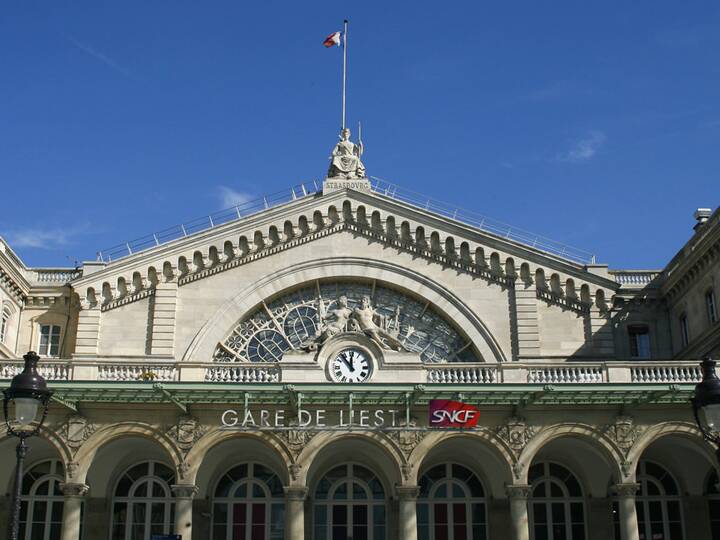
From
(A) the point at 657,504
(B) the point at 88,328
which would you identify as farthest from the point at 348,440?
(A) the point at 657,504

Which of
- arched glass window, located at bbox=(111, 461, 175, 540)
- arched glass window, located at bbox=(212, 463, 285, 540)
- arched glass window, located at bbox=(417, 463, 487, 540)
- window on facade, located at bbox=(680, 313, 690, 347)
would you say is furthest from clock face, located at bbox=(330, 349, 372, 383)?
window on facade, located at bbox=(680, 313, 690, 347)

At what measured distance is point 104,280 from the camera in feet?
139

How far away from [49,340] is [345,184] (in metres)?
14.8

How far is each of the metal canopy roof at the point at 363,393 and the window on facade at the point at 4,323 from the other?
8.67m

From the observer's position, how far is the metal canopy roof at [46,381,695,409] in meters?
34.8

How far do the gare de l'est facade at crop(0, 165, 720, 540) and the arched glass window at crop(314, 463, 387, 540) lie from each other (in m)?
0.08

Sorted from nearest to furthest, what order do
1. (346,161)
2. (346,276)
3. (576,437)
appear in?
(576,437) < (346,276) < (346,161)

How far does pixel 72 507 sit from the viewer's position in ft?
114

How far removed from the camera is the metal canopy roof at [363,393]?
114ft

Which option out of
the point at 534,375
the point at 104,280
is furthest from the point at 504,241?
the point at 104,280

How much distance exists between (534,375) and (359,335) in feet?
22.2

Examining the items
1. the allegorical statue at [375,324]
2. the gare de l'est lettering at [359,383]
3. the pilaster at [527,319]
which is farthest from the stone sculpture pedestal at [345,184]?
the pilaster at [527,319]

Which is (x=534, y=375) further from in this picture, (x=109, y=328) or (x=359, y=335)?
(x=109, y=328)

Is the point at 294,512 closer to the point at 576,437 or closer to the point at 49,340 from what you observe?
the point at 576,437
